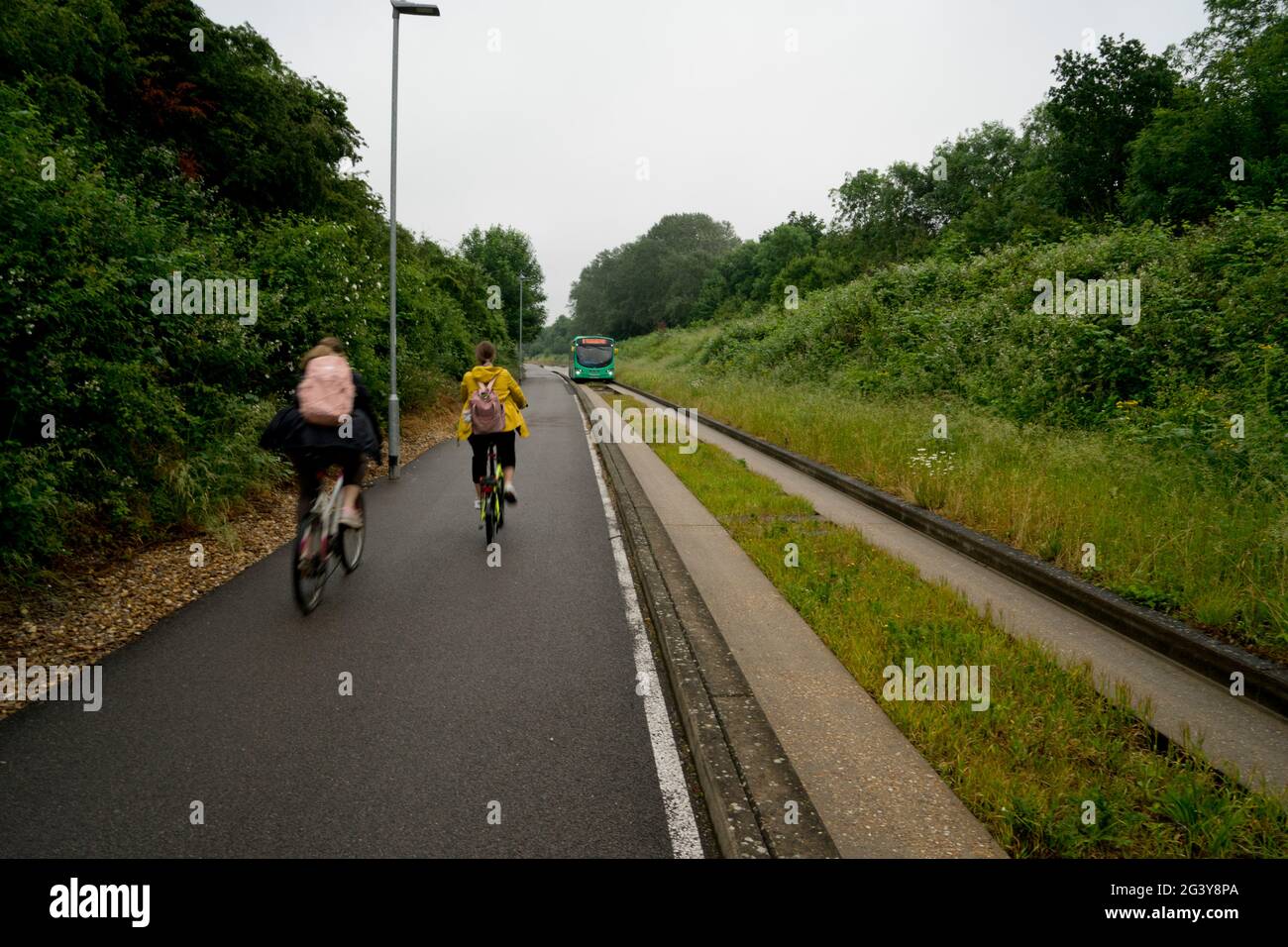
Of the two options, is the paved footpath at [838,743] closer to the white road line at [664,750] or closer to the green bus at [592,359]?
the white road line at [664,750]

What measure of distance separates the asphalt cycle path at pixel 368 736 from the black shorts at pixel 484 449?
5.40 ft

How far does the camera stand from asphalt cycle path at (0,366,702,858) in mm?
2826

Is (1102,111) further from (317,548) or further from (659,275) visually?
(659,275)

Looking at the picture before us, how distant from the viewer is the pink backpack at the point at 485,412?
741cm

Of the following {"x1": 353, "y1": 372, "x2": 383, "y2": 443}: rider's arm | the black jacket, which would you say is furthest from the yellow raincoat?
the black jacket

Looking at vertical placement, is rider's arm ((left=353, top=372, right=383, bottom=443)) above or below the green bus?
below

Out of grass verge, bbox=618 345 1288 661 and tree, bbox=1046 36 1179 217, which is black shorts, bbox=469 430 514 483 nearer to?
grass verge, bbox=618 345 1288 661

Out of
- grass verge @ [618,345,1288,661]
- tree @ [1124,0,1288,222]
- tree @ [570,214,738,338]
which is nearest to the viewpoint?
grass verge @ [618,345,1288,661]

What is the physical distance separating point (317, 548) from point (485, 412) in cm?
247

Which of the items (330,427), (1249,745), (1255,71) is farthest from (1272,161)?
(330,427)

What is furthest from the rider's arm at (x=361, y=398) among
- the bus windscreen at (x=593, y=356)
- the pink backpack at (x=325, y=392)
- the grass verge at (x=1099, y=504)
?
the bus windscreen at (x=593, y=356)

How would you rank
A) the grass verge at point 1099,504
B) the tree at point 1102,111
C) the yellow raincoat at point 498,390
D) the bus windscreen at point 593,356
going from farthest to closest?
the bus windscreen at point 593,356
the tree at point 1102,111
the yellow raincoat at point 498,390
the grass verge at point 1099,504

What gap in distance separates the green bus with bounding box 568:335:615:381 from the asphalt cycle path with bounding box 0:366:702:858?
37.7m
